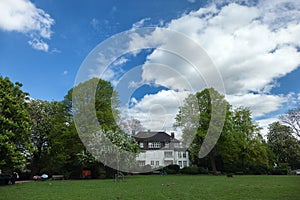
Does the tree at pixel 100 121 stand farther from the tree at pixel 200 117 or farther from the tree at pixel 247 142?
the tree at pixel 247 142

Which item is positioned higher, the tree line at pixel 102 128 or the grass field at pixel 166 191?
the tree line at pixel 102 128

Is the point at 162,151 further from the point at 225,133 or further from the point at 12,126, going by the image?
the point at 12,126

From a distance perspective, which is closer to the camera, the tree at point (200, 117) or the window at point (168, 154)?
the tree at point (200, 117)

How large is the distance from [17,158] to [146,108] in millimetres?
11256

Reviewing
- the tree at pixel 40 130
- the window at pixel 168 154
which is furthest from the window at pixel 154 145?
the tree at pixel 40 130

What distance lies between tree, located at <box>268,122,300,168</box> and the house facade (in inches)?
733

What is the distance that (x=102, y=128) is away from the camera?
30.5m

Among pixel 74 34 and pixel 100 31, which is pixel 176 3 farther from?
pixel 74 34

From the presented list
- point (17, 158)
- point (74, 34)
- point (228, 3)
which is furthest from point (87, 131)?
point (228, 3)

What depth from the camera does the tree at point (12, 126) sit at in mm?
20375

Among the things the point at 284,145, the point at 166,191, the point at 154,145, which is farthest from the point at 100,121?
the point at 284,145

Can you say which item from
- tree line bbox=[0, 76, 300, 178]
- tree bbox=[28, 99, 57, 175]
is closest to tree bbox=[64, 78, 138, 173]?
tree line bbox=[0, 76, 300, 178]

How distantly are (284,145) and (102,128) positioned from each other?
37.7 metres

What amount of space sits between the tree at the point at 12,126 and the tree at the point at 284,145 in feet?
144
